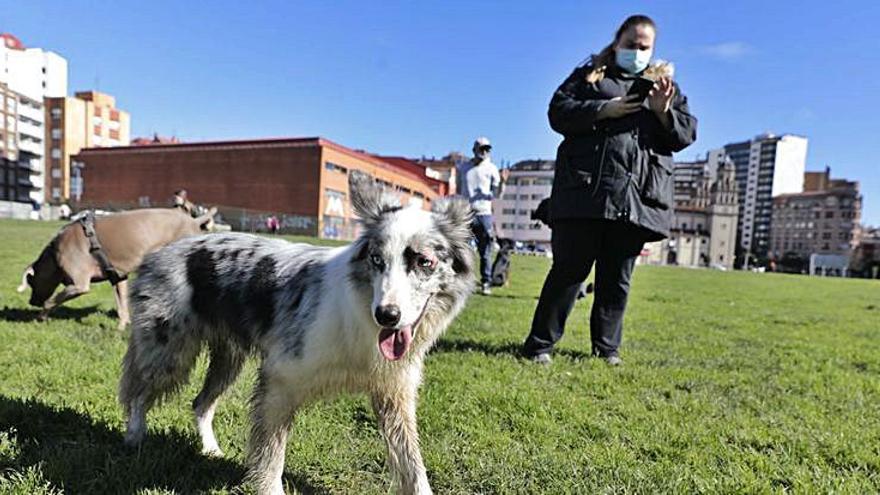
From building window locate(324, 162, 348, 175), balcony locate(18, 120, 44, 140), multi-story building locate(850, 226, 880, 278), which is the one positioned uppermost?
balcony locate(18, 120, 44, 140)

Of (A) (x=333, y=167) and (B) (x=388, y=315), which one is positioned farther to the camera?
(A) (x=333, y=167)

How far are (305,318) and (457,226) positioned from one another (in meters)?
0.91

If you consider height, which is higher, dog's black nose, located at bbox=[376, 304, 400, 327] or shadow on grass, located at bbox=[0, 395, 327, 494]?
dog's black nose, located at bbox=[376, 304, 400, 327]

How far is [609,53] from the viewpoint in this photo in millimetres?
5051

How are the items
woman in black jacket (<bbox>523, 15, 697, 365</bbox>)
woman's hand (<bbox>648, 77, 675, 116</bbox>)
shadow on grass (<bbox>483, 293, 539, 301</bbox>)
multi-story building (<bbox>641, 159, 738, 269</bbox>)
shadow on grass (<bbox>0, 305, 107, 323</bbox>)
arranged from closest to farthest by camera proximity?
woman's hand (<bbox>648, 77, 675, 116</bbox>) → woman in black jacket (<bbox>523, 15, 697, 365</bbox>) → shadow on grass (<bbox>0, 305, 107, 323</bbox>) → shadow on grass (<bbox>483, 293, 539, 301</bbox>) → multi-story building (<bbox>641, 159, 738, 269</bbox>)

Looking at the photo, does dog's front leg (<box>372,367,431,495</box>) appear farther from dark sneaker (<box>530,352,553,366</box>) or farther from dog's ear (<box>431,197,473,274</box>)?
dark sneaker (<box>530,352,553,366</box>)

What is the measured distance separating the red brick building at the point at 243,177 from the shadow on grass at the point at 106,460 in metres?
54.0

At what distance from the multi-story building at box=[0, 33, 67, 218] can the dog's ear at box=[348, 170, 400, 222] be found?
106 metres

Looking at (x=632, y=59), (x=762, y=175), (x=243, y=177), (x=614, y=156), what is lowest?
(x=614, y=156)

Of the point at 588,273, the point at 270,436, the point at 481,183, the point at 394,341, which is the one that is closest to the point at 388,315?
the point at 394,341

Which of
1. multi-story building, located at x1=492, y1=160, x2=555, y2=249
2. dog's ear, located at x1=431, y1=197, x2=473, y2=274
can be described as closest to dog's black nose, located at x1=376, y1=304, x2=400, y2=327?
dog's ear, located at x1=431, y1=197, x2=473, y2=274

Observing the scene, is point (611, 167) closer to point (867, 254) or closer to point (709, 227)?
point (709, 227)

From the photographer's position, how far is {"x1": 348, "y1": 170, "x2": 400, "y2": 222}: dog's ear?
279 centimetres

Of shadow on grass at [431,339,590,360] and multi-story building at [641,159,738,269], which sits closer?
shadow on grass at [431,339,590,360]
